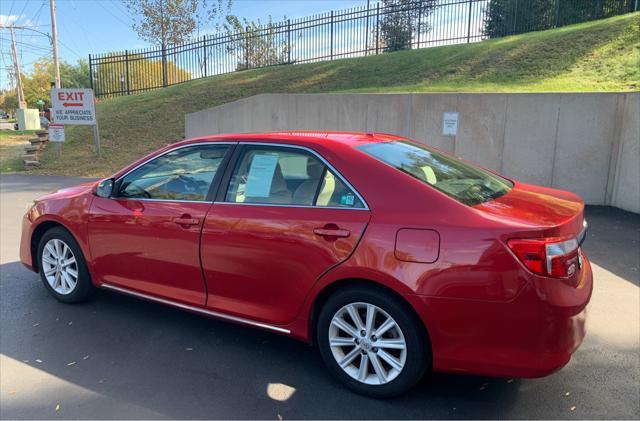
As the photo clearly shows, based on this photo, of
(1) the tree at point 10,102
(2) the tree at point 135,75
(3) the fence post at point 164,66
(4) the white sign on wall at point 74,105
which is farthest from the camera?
(1) the tree at point 10,102

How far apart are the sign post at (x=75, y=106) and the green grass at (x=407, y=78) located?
107cm

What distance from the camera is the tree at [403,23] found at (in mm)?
17578

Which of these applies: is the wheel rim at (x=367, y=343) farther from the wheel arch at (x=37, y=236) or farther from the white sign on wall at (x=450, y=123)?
the white sign on wall at (x=450, y=123)

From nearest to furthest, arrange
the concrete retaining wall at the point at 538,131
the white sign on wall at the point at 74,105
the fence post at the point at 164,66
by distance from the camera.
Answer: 1. the concrete retaining wall at the point at 538,131
2. the white sign on wall at the point at 74,105
3. the fence post at the point at 164,66

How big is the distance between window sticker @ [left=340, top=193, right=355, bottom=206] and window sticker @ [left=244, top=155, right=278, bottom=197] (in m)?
0.60

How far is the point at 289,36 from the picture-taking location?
19.7 m

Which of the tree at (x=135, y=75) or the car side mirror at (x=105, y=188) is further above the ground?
the tree at (x=135, y=75)

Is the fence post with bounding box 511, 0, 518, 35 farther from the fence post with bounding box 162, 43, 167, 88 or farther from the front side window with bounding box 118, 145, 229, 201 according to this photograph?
the front side window with bounding box 118, 145, 229, 201

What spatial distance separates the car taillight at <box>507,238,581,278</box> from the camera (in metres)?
2.52

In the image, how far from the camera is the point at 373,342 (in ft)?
9.55

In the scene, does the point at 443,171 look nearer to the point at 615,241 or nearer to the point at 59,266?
the point at 59,266

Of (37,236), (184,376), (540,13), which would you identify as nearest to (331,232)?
(184,376)

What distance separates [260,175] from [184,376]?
1463 mm

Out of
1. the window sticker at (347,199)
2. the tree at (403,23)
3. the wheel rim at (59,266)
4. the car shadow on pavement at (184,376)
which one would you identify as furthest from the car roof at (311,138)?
the tree at (403,23)
